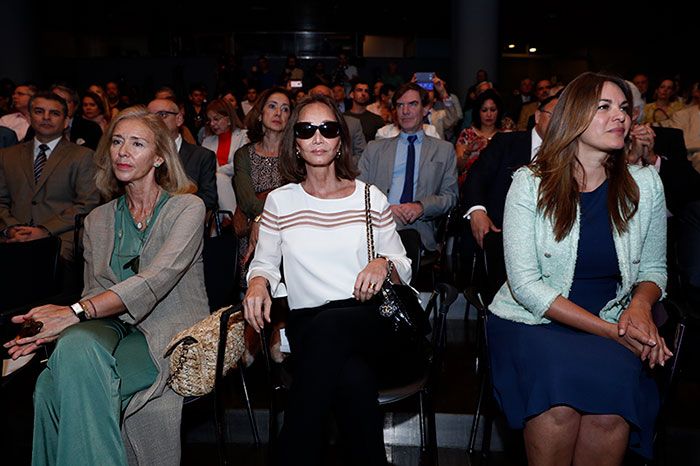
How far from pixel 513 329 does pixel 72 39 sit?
2080cm

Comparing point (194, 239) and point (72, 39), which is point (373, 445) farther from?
point (72, 39)

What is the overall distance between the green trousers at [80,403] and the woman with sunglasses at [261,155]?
1782 millimetres

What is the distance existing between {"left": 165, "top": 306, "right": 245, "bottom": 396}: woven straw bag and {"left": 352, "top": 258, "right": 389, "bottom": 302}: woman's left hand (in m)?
0.50

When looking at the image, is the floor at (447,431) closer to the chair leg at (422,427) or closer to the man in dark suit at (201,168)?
the chair leg at (422,427)

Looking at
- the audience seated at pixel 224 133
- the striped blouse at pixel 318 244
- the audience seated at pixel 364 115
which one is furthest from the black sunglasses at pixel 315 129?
the audience seated at pixel 364 115

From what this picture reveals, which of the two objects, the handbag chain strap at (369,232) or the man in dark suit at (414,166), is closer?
the handbag chain strap at (369,232)

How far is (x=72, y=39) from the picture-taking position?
20.0 metres

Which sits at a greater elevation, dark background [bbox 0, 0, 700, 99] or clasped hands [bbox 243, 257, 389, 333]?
dark background [bbox 0, 0, 700, 99]

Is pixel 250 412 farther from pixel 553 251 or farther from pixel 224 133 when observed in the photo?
pixel 224 133

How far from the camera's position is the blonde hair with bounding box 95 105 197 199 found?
9.50 ft

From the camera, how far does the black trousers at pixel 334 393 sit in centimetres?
220

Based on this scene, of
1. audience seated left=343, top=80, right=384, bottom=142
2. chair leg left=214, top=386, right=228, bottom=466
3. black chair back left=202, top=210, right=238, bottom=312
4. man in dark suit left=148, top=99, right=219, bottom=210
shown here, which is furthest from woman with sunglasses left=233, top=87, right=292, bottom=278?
audience seated left=343, top=80, right=384, bottom=142

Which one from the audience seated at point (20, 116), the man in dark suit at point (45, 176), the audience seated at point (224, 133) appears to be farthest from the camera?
the audience seated at point (20, 116)

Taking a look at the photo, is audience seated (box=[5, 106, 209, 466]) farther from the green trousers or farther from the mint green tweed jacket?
the mint green tweed jacket
